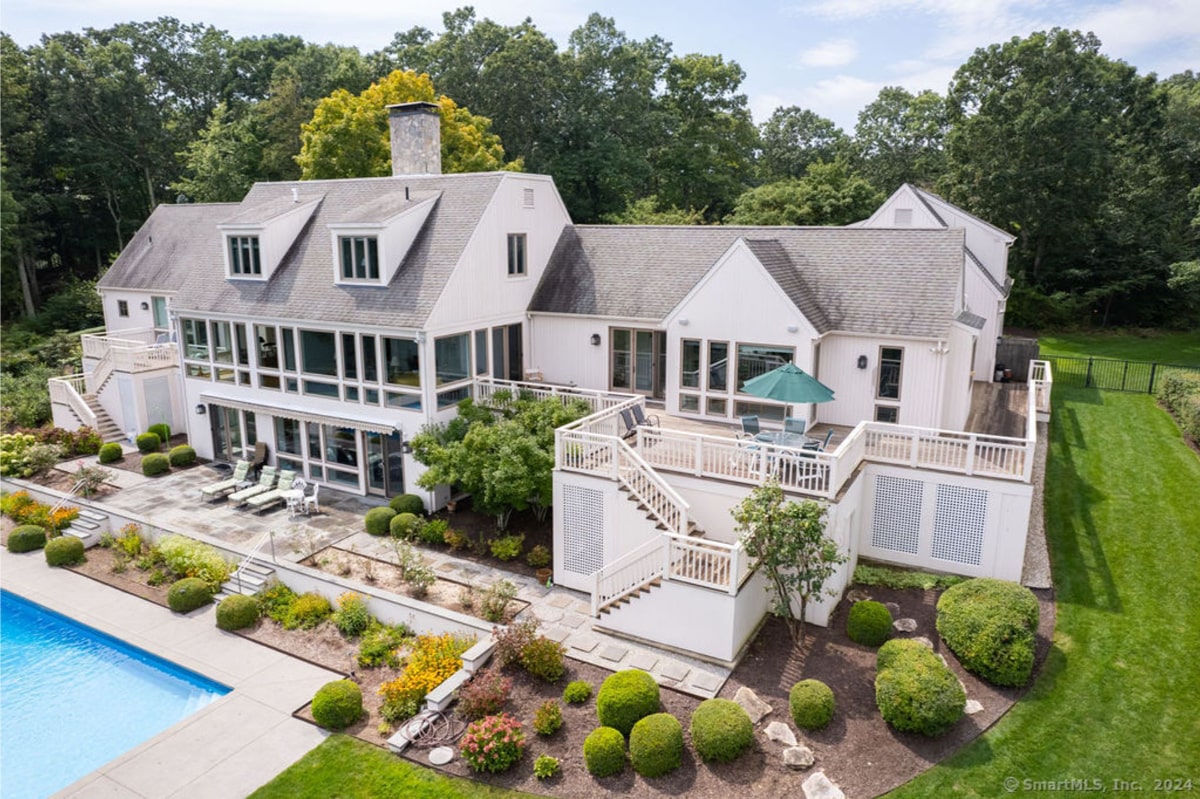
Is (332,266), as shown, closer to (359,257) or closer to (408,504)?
(359,257)

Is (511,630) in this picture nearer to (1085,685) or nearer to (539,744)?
(539,744)

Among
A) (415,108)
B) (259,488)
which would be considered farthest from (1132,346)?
(259,488)

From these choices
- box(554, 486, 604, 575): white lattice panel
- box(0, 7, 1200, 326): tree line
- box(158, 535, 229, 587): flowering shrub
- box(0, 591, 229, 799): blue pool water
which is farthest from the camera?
box(0, 7, 1200, 326): tree line

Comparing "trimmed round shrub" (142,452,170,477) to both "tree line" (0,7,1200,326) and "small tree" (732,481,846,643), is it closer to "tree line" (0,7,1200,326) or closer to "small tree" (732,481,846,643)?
"small tree" (732,481,846,643)

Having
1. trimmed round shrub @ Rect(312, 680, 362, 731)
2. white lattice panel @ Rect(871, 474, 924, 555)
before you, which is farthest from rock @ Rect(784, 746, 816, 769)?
trimmed round shrub @ Rect(312, 680, 362, 731)

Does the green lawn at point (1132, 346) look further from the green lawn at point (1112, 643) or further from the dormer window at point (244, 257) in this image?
the dormer window at point (244, 257)

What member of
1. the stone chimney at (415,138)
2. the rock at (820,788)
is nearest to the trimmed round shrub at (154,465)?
the stone chimney at (415,138)
